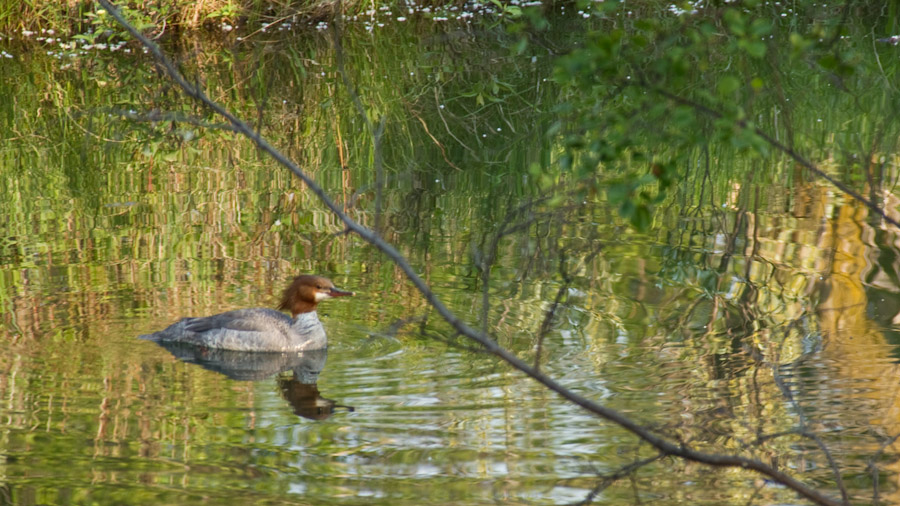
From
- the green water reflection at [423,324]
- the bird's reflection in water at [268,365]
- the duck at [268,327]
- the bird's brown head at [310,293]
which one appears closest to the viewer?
the green water reflection at [423,324]

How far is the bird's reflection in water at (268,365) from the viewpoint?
6.07 metres

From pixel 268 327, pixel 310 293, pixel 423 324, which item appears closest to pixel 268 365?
pixel 268 327

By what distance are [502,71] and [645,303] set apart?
25.8 ft

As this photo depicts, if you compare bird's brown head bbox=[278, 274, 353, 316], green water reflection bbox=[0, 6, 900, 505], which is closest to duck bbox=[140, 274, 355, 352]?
bird's brown head bbox=[278, 274, 353, 316]

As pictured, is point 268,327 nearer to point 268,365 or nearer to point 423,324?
point 268,365

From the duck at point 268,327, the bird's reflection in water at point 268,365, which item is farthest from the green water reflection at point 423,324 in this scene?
the duck at point 268,327

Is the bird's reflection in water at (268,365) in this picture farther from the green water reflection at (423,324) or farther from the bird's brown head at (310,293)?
the bird's brown head at (310,293)

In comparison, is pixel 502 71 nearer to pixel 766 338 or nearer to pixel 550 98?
pixel 550 98

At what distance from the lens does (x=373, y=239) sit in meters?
3.03

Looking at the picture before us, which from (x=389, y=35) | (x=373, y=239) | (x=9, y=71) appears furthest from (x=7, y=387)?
(x=389, y=35)

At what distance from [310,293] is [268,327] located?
1.08ft

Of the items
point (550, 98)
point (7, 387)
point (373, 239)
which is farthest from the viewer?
point (550, 98)

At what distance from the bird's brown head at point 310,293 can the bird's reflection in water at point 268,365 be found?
290 millimetres

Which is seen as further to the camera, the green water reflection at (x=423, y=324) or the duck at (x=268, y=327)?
the duck at (x=268, y=327)
